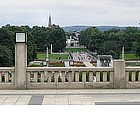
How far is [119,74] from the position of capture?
12141 mm

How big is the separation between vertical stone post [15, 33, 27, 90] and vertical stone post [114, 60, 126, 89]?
282 centimetres

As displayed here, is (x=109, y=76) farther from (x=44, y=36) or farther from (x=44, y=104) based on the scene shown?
(x=44, y=36)

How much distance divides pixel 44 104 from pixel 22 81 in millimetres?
2686

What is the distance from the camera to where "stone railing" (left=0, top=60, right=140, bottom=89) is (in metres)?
12.1

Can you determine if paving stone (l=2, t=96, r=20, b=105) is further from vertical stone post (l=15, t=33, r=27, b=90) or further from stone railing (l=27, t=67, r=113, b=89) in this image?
stone railing (l=27, t=67, r=113, b=89)

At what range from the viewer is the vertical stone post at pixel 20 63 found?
12.1 m

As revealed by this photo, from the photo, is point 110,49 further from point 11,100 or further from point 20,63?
point 11,100

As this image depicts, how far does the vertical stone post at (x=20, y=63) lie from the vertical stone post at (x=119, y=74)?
9.25 feet

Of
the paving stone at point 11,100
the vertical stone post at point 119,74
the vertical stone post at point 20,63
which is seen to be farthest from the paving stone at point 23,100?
the vertical stone post at point 119,74

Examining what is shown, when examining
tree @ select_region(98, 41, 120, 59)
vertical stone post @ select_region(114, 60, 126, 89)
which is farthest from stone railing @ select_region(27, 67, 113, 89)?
tree @ select_region(98, 41, 120, 59)

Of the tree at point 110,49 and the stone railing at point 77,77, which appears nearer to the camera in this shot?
the stone railing at point 77,77

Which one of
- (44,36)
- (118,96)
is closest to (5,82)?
(118,96)

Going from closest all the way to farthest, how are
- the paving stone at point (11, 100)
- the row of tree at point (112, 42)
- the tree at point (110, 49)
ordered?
the paving stone at point (11, 100) < the tree at point (110, 49) < the row of tree at point (112, 42)

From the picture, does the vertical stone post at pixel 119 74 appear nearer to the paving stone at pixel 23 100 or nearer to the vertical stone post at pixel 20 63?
the vertical stone post at pixel 20 63
